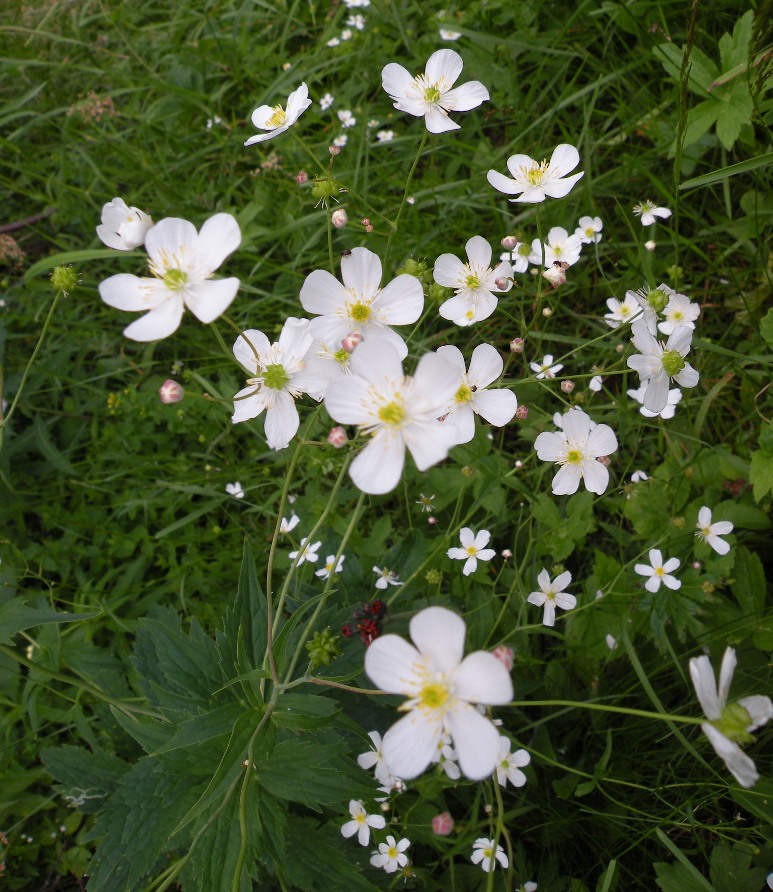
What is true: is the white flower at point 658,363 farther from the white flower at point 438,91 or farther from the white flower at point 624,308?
the white flower at point 438,91

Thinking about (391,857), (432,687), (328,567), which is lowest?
(391,857)

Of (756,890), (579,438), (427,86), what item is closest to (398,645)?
(579,438)

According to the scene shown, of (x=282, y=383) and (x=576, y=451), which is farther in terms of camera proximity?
(x=576, y=451)

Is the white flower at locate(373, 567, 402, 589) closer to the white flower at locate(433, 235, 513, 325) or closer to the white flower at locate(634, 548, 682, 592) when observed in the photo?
the white flower at locate(634, 548, 682, 592)

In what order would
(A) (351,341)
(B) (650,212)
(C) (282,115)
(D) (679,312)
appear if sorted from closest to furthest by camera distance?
(A) (351,341) → (C) (282,115) → (D) (679,312) → (B) (650,212)

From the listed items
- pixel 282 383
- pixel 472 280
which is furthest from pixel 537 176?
pixel 282 383

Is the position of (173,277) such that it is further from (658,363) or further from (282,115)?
(658,363)

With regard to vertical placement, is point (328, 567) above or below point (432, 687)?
below
